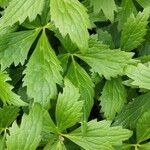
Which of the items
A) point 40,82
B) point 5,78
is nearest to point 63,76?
point 40,82

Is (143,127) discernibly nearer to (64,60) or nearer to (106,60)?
(106,60)

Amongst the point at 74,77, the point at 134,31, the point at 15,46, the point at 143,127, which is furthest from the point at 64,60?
the point at 143,127

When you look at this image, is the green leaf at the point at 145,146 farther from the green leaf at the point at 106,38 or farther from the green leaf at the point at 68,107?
the green leaf at the point at 106,38

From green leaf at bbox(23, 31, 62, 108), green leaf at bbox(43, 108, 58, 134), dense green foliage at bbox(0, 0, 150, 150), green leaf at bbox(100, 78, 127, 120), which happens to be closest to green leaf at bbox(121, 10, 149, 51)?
dense green foliage at bbox(0, 0, 150, 150)

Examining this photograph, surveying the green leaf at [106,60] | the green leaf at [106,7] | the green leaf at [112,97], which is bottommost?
the green leaf at [112,97]

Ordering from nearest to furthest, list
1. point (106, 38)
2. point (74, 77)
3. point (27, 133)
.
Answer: point (27, 133), point (74, 77), point (106, 38)

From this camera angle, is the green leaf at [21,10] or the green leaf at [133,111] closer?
the green leaf at [21,10]

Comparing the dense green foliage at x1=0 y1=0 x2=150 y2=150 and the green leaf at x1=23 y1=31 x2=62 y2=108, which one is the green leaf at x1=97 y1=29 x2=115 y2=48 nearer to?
the dense green foliage at x1=0 y1=0 x2=150 y2=150

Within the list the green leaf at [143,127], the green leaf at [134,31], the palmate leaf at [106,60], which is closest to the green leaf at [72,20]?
the palmate leaf at [106,60]
